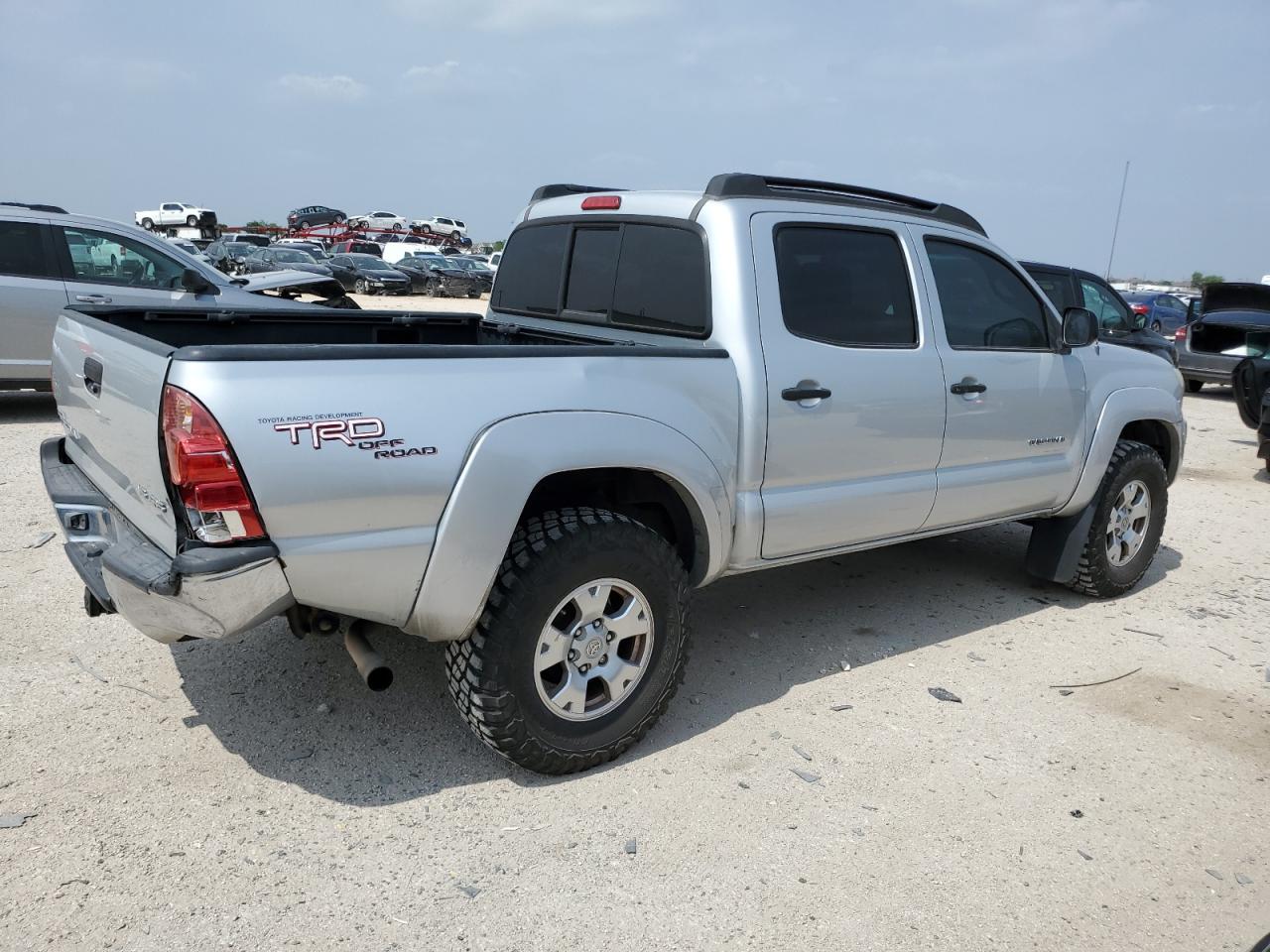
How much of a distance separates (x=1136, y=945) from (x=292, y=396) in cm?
266

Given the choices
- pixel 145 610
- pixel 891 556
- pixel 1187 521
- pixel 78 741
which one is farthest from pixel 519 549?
pixel 1187 521

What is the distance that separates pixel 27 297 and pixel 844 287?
290 inches

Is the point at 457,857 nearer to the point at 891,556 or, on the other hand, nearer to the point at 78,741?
the point at 78,741

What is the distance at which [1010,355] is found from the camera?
451 cm

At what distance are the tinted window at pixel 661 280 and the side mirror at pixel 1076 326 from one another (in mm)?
2097

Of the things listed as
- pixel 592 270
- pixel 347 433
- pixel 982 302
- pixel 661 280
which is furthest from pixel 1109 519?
pixel 347 433

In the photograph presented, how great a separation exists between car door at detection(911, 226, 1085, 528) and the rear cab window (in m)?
1.15

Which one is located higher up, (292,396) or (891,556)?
(292,396)

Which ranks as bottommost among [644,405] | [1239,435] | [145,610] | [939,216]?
[1239,435]

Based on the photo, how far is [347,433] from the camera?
8.68 feet

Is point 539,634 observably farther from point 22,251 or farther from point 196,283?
point 22,251

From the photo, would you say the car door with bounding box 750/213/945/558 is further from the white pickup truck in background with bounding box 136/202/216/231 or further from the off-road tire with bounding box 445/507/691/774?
the white pickup truck in background with bounding box 136/202/216/231

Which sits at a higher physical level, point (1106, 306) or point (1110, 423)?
point (1106, 306)

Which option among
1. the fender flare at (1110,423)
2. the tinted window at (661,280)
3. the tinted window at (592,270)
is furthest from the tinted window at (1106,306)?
the tinted window at (661,280)
